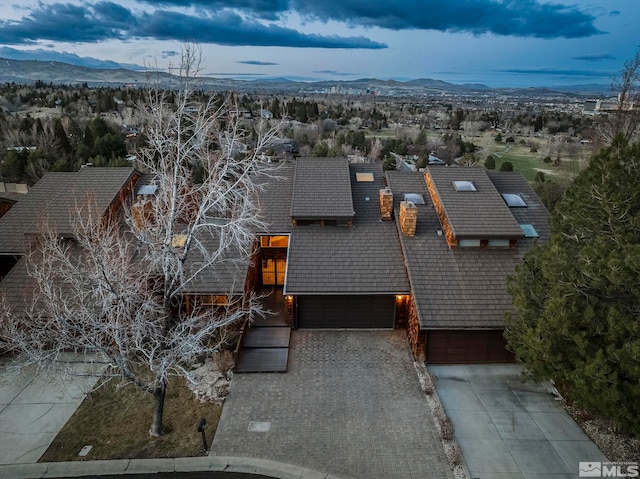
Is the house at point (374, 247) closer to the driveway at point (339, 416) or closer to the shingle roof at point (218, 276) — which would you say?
the shingle roof at point (218, 276)

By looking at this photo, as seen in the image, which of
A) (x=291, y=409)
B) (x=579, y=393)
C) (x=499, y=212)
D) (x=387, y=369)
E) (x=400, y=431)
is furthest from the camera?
(x=499, y=212)

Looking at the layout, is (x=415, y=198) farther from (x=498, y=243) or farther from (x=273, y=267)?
(x=273, y=267)

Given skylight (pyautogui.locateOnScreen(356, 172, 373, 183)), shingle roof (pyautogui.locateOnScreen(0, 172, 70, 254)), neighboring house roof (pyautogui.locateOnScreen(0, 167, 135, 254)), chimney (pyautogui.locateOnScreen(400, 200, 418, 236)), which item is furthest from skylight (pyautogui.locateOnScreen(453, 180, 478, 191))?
shingle roof (pyautogui.locateOnScreen(0, 172, 70, 254))

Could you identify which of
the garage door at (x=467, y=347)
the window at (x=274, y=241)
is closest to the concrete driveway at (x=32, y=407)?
the window at (x=274, y=241)

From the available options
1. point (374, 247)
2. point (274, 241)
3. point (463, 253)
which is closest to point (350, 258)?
point (374, 247)

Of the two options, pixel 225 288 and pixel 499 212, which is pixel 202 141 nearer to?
pixel 225 288

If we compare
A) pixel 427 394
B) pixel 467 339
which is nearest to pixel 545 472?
pixel 427 394
